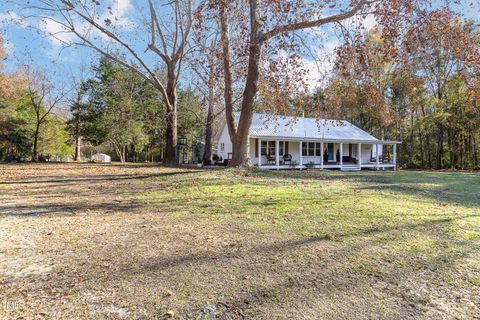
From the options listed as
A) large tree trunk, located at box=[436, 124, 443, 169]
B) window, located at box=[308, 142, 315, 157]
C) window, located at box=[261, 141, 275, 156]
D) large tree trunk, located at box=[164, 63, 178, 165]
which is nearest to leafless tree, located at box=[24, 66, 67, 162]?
large tree trunk, located at box=[164, 63, 178, 165]

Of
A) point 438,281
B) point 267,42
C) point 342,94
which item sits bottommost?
point 438,281

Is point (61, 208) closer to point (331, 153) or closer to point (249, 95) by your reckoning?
point (249, 95)

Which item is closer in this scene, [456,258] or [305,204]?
A: [456,258]

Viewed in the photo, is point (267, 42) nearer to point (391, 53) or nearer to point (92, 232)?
point (391, 53)

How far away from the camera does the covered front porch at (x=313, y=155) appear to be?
21859 mm

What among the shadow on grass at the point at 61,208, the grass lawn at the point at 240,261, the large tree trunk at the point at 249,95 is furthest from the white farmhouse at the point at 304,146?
the grass lawn at the point at 240,261

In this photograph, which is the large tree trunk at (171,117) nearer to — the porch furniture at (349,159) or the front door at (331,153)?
the front door at (331,153)

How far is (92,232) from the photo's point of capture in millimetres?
3752

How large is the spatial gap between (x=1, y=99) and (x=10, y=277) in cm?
2720

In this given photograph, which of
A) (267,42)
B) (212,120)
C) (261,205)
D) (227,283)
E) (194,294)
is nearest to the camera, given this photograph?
(194,294)

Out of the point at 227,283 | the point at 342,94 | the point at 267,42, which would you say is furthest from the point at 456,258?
the point at 267,42

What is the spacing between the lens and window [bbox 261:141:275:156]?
75.4 ft

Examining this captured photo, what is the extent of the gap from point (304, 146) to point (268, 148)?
348 cm

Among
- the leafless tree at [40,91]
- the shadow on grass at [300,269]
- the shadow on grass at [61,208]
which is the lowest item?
the shadow on grass at [300,269]
